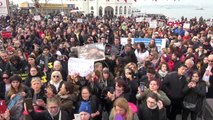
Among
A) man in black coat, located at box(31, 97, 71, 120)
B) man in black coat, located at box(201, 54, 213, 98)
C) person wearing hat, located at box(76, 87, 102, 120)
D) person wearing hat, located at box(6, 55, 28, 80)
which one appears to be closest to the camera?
man in black coat, located at box(31, 97, 71, 120)

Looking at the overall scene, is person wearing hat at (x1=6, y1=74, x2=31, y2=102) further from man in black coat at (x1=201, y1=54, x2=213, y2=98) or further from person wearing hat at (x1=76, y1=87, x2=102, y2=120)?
man in black coat at (x1=201, y1=54, x2=213, y2=98)

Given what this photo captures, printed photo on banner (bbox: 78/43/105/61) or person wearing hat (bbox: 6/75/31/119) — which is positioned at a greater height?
printed photo on banner (bbox: 78/43/105/61)

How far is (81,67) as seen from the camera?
627 cm

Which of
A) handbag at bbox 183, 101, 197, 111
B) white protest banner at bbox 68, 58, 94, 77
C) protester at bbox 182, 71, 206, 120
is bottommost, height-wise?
handbag at bbox 183, 101, 197, 111

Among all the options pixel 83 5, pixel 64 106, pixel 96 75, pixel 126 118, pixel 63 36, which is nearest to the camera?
pixel 126 118

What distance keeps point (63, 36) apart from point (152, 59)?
6.36 metres

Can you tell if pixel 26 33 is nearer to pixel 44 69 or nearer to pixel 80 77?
pixel 44 69

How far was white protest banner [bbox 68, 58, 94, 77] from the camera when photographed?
6.17 meters

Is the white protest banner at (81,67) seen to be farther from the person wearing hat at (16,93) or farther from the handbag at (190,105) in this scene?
the handbag at (190,105)

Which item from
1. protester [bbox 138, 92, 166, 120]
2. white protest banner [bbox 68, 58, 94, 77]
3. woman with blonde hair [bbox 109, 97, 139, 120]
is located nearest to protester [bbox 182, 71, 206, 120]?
protester [bbox 138, 92, 166, 120]

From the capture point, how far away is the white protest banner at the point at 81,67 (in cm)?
617

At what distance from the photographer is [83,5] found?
6309 cm

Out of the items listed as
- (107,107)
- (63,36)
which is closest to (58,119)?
(107,107)

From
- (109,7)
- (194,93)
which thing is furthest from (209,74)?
(109,7)
